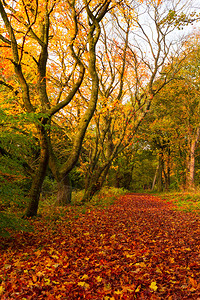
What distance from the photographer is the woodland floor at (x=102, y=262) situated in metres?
3.58

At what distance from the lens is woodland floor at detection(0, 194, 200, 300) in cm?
358

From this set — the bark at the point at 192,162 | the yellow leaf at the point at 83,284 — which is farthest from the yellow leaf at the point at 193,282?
the bark at the point at 192,162

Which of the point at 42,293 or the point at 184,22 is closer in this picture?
the point at 42,293

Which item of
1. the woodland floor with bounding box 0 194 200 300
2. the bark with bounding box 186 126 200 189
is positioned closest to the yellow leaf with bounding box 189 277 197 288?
the woodland floor with bounding box 0 194 200 300

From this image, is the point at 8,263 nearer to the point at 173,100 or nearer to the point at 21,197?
the point at 21,197

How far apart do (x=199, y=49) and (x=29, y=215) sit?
53.5 ft

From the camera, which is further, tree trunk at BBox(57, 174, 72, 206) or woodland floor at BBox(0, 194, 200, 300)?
tree trunk at BBox(57, 174, 72, 206)

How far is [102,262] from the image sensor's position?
4.68 meters

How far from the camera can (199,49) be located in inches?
687

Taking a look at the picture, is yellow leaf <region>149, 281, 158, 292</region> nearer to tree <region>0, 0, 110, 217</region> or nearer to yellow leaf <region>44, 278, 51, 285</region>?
yellow leaf <region>44, 278, 51, 285</region>

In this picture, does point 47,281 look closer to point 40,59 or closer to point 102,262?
point 102,262

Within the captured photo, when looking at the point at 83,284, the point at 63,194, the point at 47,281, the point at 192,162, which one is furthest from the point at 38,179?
the point at 192,162

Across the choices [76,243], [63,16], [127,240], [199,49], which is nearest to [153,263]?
[127,240]

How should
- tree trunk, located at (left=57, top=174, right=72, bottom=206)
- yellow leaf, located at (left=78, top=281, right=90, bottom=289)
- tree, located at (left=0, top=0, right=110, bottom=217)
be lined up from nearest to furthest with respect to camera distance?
yellow leaf, located at (left=78, top=281, right=90, bottom=289)
tree, located at (left=0, top=0, right=110, bottom=217)
tree trunk, located at (left=57, top=174, right=72, bottom=206)
